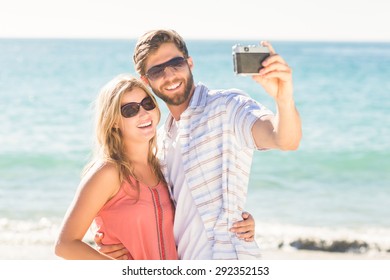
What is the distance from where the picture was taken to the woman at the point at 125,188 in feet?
10.9

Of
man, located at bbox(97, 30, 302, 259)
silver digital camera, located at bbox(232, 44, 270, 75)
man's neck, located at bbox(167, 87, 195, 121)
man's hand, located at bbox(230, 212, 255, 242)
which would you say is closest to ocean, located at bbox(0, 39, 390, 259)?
man's neck, located at bbox(167, 87, 195, 121)

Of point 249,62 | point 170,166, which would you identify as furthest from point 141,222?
point 249,62

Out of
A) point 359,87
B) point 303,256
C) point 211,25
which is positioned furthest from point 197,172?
point 211,25

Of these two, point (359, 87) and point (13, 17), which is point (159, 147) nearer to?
point (359, 87)

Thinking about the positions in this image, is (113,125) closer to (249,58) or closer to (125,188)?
(125,188)

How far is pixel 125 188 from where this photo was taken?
3461mm

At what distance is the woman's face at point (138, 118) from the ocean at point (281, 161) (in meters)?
1.09

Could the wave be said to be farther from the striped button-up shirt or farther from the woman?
the striped button-up shirt

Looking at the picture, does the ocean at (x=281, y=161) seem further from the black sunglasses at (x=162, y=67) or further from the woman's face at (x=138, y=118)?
the black sunglasses at (x=162, y=67)

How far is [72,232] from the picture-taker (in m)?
3.28

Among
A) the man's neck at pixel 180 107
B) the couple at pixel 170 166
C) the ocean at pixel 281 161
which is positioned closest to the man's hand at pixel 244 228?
the couple at pixel 170 166

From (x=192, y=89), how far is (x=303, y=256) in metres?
4.43

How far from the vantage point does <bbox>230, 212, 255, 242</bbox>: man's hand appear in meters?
3.31

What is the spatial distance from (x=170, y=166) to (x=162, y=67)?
51 cm
